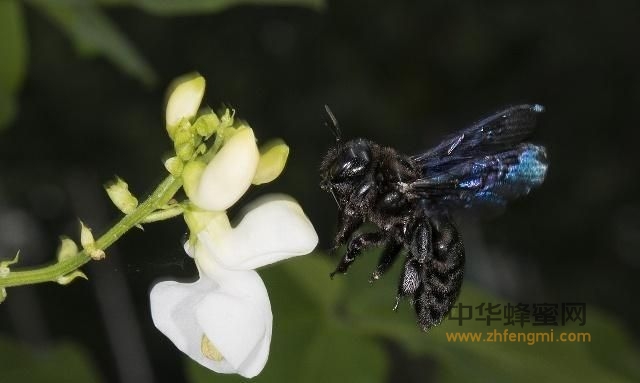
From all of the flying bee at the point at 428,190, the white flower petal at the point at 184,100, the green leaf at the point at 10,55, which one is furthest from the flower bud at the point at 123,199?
the green leaf at the point at 10,55

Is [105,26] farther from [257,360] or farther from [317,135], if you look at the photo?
[317,135]

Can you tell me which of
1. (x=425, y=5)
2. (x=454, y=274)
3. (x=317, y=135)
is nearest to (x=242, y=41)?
(x=317, y=135)

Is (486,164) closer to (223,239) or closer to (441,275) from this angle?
(441,275)

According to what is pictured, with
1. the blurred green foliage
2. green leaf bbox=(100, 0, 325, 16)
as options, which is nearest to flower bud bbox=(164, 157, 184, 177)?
green leaf bbox=(100, 0, 325, 16)

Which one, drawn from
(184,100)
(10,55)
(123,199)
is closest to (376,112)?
(10,55)

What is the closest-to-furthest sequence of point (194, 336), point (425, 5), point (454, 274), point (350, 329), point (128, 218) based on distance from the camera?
point (128, 218)
point (194, 336)
point (454, 274)
point (350, 329)
point (425, 5)

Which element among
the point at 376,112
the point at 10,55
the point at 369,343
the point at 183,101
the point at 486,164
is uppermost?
the point at 10,55
